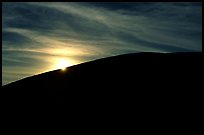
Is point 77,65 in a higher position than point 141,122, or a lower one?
higher

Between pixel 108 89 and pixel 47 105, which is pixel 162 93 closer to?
pixel 108 89

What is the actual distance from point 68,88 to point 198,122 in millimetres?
1376

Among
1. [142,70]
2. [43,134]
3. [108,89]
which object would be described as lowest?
[43,134]

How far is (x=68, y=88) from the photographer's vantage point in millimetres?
3391

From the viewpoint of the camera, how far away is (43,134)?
283 cm

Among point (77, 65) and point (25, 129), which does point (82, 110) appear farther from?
point (77, 65)

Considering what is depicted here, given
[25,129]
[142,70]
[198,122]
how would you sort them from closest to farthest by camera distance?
[198,122]
[25,129]
[142,70]

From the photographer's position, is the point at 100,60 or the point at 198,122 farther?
the point at 100,60

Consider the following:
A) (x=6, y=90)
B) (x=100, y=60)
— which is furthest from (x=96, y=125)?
(x=6, y=90)

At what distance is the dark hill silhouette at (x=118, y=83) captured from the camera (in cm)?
305

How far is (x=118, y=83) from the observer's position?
10.8 ft

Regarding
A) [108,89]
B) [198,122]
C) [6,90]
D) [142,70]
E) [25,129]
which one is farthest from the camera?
[6,90]

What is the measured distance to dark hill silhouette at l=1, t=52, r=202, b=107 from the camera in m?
3.05

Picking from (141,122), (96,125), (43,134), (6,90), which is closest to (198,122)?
(141,122)
